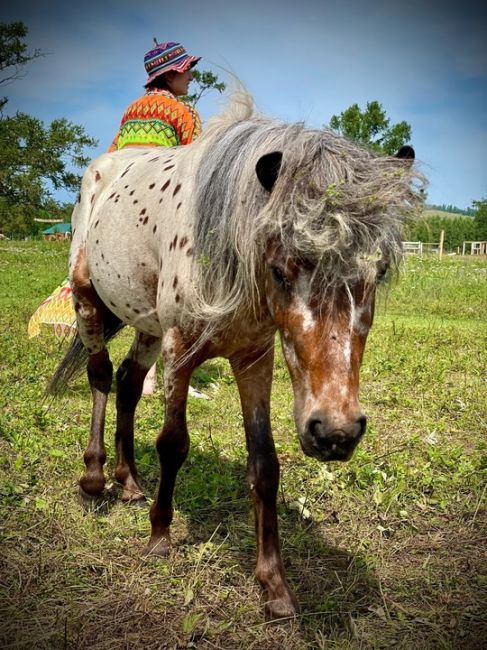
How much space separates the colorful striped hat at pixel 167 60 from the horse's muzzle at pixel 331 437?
11.8 ft

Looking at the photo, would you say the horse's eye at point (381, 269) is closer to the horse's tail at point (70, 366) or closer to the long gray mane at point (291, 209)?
the long gray mane at point (291, 209)

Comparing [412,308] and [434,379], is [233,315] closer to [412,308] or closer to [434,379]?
[434,379]

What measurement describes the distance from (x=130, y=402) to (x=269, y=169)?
231 cm

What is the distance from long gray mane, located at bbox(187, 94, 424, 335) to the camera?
2.08 meters

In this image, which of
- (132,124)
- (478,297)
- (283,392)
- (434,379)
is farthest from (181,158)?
(478,297)

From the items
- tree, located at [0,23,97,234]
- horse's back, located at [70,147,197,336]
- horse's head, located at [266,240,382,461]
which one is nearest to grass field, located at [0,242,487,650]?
horse's head, located at [266,240,382,461]

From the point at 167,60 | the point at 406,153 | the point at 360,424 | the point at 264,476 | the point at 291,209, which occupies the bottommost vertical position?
the point at 264,476

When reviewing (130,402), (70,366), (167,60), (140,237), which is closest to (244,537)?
(130,402)

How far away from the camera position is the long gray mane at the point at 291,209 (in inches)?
81.9

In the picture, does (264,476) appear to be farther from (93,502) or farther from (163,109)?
(163,109)

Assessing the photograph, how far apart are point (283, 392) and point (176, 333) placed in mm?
3169

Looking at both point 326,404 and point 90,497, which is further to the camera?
point 90,497

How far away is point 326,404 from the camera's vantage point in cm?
199

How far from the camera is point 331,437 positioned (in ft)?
6.40
